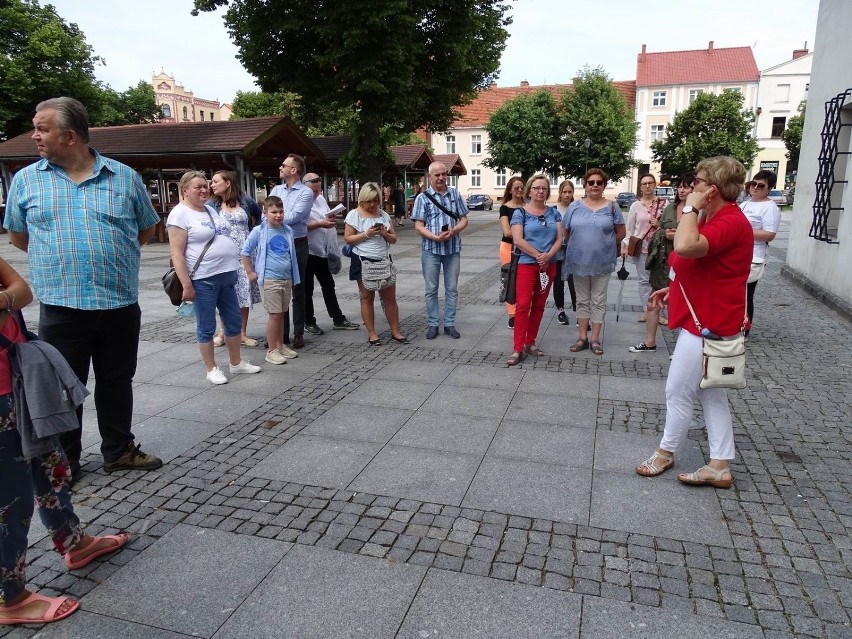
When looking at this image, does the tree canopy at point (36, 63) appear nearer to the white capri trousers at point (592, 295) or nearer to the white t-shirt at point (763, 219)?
the white capri trousers at point (592, 295)

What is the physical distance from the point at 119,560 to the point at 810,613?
9.72 feet

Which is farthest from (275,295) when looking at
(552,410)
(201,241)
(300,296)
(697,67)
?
(697,67)

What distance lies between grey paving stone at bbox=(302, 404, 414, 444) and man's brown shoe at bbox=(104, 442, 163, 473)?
0.98 meters

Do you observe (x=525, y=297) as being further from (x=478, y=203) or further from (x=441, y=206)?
(x=478, y=203)

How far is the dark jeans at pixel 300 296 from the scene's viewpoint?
256 inches

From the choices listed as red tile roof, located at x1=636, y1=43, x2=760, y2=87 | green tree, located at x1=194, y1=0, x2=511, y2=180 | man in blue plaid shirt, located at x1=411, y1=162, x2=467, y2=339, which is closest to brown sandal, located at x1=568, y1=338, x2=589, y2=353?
man in blue plaid shirt, located at x1=411, y1=162, x2=467, y2=339

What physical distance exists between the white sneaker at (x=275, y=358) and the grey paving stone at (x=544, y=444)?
2530 mm

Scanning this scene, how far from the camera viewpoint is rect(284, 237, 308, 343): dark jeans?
651 centimetres

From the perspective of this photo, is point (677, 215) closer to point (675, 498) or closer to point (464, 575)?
point (675, 498)

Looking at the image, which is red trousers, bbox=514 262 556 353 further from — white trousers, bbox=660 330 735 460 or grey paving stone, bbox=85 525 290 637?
grey paving stone, bbox=85 525 290 637

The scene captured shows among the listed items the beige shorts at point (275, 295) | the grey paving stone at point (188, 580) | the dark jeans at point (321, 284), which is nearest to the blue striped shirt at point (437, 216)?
the dark jeans at point (321, 284)

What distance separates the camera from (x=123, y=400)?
12.0 ft

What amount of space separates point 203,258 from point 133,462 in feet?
6.10

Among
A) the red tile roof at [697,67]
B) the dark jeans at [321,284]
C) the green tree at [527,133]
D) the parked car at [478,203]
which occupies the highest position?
the red tile roof at [697,67]
